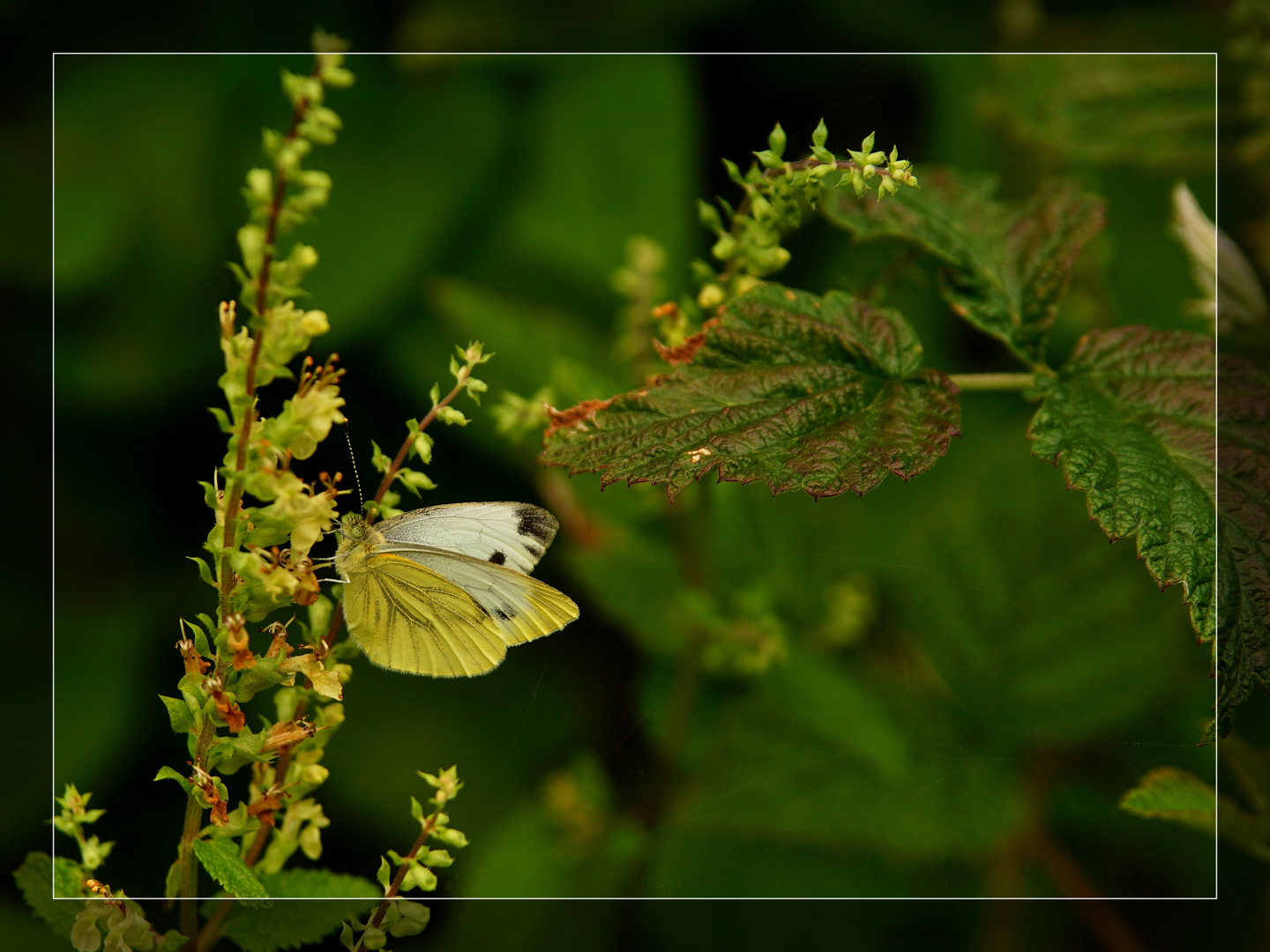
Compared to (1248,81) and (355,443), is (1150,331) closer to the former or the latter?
(1248,81)

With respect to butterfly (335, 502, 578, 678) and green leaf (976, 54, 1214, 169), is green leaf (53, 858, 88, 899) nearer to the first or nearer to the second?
butterfly (335, 502, 578, 678)

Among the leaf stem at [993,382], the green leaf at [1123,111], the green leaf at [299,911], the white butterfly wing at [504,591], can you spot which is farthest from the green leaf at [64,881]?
the green leaf at [1123,111]

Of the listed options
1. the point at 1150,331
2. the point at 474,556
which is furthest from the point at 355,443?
the point at 1150,331

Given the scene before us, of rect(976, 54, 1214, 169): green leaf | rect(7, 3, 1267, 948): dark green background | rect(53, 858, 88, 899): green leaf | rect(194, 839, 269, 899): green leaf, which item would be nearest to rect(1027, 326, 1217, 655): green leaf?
rect(7, 3, 1267, 948): dark green background

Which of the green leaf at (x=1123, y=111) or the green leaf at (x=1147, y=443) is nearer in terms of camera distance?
the green leaf at (x=1147, y=443)

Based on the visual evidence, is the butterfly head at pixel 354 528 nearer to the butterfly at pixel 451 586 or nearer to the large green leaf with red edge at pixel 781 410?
the butterfly at pixel 451 586

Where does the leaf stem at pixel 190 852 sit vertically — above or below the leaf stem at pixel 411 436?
below

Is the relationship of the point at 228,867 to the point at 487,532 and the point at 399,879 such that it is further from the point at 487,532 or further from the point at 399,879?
the point at 487,532
